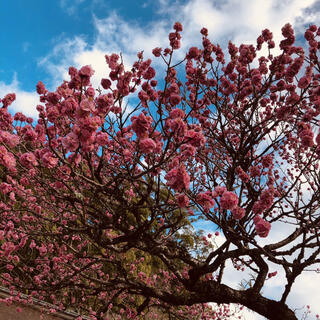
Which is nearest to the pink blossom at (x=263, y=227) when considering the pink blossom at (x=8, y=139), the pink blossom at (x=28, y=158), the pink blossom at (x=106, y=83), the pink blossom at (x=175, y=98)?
the pink blossom at (x=175, y=98)

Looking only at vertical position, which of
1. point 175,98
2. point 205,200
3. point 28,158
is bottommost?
point 28,158

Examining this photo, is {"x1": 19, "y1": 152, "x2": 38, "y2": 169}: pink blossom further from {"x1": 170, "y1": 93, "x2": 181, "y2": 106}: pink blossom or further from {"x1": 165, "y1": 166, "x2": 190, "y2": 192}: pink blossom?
{"x1": 170, "y1": 93, "x2": 181, "y2": 106}: pink blossom

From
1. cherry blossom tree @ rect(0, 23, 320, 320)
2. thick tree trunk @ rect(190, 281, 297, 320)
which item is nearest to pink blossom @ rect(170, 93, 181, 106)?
cherry blossom tree @ rect(0, 23, 320, 320)

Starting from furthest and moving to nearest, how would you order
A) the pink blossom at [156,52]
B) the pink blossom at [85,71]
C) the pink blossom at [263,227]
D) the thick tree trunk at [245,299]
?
the pink blossom at [156,52] < the thick tree trunk at [245,299] < the pink blossom at [263,227] < the pink blossom at [85,71]

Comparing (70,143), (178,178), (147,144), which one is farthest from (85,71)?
(178,178)

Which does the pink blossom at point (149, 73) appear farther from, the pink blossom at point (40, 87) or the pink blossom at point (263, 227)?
the pink blossom at point (263, 227)

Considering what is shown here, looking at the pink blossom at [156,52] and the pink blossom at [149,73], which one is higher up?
the pink blossom at [156,52]

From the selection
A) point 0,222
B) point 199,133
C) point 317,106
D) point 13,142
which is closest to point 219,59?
point 317,106

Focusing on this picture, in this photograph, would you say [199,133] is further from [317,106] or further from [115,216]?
[317,106]

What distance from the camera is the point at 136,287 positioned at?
488 centimetres

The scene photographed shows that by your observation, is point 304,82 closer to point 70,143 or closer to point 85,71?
point 85,71

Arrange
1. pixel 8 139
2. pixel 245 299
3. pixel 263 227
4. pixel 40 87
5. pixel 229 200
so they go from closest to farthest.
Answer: pixel 229 200 → pixel 8 139 → pixel 263 227 → pixel 40 87 → pixel 245 299

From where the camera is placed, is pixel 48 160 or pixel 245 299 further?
pixel 245 299

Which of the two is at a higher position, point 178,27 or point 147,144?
point 178,27
